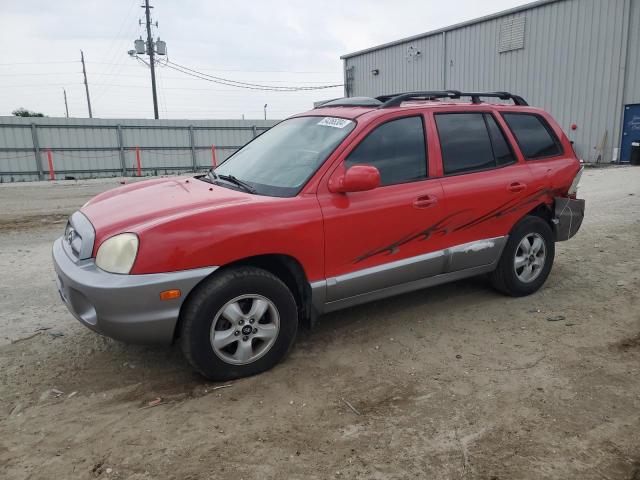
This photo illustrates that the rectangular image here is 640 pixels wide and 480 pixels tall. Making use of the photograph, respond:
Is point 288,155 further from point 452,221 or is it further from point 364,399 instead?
point 364,399

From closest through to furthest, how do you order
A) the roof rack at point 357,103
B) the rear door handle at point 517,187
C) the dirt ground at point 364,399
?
the dirt ground at point 364,399 → the roof rack at point 357,103 → the rear door handle at point 517,187

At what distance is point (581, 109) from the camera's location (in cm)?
1992

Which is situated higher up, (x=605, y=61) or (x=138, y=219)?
(x=605, y=61)

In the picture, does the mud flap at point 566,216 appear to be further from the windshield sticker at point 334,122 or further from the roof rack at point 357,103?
the windshield sticker at point 334,122

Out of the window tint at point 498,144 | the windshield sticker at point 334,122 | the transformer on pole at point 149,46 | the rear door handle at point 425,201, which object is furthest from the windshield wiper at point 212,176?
the transformer on pole at point 149,46

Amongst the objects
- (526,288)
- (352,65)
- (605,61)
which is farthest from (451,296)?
(352,65)

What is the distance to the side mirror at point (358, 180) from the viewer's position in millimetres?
3348

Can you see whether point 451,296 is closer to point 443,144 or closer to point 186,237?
point 443,144

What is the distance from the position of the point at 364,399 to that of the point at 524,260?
7.95 ft

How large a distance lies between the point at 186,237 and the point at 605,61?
20.6m

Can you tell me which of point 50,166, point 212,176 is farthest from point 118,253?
point 50,166

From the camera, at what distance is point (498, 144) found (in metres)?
4.45

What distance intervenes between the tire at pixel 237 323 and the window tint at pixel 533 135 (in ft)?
9.02

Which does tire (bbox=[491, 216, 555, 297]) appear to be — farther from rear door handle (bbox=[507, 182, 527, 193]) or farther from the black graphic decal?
rear door handle (bbox=[507, 182, 527, 193])
